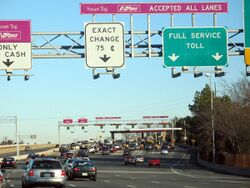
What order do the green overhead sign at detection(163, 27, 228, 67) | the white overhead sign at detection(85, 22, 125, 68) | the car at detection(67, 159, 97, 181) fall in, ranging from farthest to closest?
1. the car at detection(67, 159, 97, 181)
2. the green overhead sign at detection(163, 27, 228, 67)
3. the white overhead sign at detection(85, 22, 125, 68)

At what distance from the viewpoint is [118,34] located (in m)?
29.8

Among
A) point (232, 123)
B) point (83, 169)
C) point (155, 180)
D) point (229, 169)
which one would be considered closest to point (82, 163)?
point (83, 169)

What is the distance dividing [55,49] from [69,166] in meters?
15.4

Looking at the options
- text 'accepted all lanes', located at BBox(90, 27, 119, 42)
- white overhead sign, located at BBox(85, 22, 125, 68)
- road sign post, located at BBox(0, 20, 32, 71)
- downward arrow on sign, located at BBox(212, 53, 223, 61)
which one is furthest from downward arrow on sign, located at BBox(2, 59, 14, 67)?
downward arrow on sign, located at BBox(212, 53, 223, 61)

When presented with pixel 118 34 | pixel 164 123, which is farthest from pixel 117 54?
pixel 164 123

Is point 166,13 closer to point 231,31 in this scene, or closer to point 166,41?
point 166,41

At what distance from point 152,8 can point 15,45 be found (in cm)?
704

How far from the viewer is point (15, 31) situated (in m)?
30.3

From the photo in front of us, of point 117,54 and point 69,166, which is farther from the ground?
point 117,54

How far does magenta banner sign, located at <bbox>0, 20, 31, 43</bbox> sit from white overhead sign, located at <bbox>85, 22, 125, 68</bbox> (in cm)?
304

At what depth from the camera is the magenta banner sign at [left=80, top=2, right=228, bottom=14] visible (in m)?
29.6

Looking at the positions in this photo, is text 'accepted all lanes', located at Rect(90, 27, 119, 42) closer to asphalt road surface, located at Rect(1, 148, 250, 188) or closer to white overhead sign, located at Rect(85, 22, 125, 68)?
white overhead sign, located at Rect(85, 22, 125, 68)

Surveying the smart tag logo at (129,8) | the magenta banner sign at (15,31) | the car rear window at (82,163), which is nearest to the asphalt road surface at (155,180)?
the car rear window at (82,163)

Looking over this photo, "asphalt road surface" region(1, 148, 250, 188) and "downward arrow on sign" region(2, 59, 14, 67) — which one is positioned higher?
"downward arrow on sign" region(2, 59, 14, 67)
